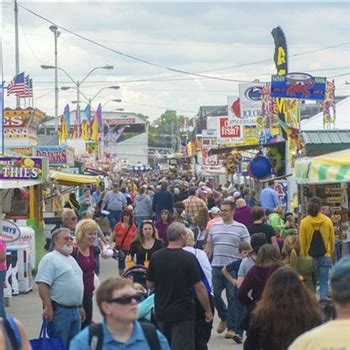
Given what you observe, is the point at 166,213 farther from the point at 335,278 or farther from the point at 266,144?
the point at 335,278

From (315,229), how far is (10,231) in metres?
5.56

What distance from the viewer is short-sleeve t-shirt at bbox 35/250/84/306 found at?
29.5 ft

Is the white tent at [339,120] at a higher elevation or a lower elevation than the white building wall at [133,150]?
higher

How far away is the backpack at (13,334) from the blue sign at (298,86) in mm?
17505

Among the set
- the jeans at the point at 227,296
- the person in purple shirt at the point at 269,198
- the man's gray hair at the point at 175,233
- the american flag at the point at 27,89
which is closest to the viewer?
the man's gray hair at the point at 175,233

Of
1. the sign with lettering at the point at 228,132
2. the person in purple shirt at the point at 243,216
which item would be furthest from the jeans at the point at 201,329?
the sign with lettering at the point at 228,132

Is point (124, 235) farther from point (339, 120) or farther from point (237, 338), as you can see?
point (339, 120)

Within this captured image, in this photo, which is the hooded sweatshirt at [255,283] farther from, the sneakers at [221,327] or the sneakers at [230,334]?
the sneakers at [221,327]

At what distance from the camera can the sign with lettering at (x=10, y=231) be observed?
16.6m

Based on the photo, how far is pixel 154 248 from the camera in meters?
12.1

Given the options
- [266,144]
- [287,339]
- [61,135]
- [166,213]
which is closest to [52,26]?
[61,135]

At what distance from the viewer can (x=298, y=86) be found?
74.6ft

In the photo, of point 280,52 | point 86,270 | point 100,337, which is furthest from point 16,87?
point 100,337

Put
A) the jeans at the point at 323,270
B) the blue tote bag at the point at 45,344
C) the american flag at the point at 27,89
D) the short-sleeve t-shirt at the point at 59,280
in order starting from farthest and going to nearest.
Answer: the american flag at the point at 27,89 < the jeans at the point at 323,270 < the short-sleeve t-shirt at the point at 59,280 < the blue tote bag at the point at 45,344
